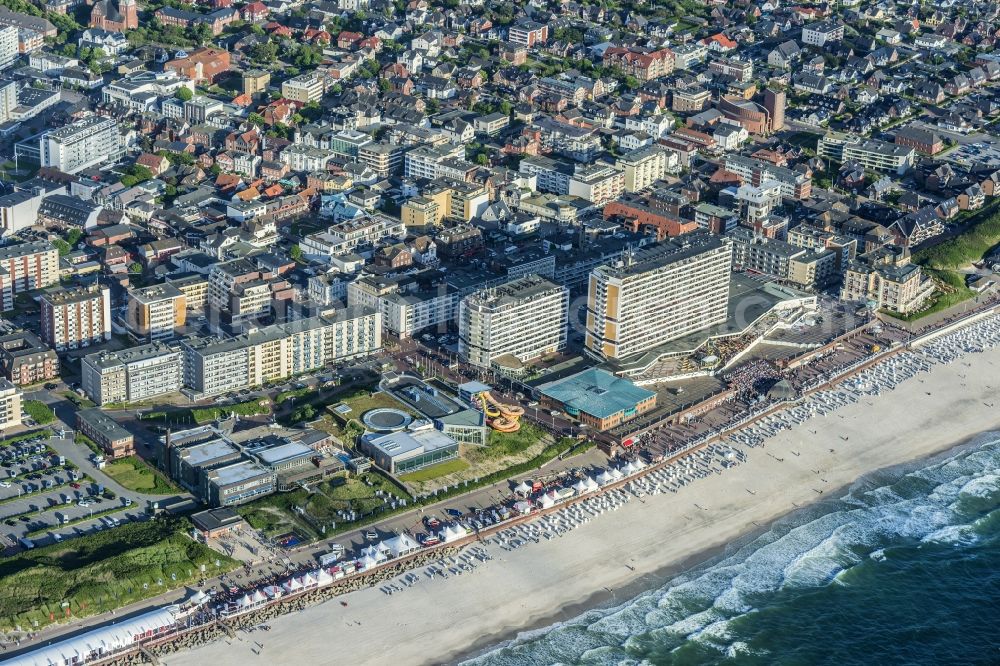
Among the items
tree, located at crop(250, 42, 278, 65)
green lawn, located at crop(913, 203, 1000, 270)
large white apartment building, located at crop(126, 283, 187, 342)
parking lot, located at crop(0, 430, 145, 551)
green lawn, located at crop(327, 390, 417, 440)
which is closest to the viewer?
parking lot, located at crop(0, 430, 145, 551)

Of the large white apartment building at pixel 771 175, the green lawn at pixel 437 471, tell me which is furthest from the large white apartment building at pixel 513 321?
the large white apartment building at pixel 771 175

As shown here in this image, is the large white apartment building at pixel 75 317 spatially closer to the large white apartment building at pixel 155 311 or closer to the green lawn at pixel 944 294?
the large white apartment building at pixel 155 311

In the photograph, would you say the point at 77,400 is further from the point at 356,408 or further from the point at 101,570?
the point at 101,570

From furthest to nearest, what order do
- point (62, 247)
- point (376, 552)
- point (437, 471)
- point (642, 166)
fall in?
point (642, 166), point (62, 247), point (437, 471), point (376, 552)

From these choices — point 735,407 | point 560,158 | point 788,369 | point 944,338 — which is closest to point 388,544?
point 735,407

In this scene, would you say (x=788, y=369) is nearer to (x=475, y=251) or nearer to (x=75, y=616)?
(x=475, y=251)

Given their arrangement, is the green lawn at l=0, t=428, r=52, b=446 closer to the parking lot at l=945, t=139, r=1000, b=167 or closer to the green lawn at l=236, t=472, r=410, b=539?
the green lawn at l=236, t=472, r=410, b=539

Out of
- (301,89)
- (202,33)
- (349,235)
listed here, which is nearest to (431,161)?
(349,235)

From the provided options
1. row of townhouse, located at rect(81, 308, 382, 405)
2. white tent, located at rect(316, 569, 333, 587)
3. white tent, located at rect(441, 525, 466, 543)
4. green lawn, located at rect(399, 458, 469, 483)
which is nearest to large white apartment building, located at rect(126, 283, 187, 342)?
row of townhouse, located at rect(81, 308, 382, 405)
